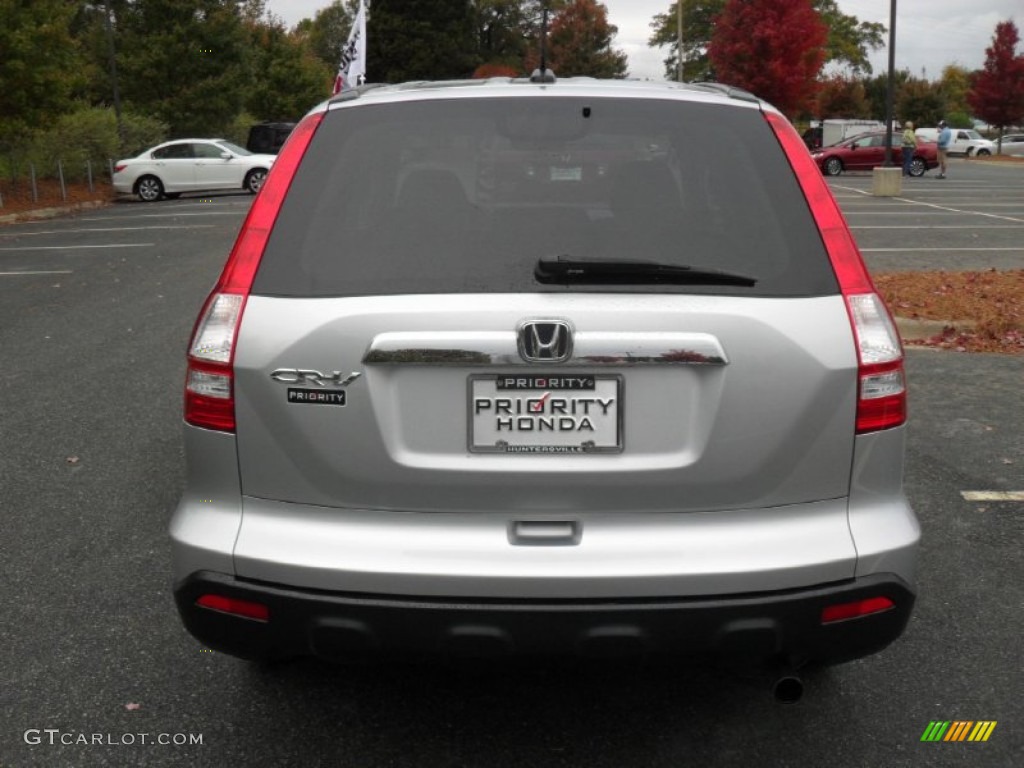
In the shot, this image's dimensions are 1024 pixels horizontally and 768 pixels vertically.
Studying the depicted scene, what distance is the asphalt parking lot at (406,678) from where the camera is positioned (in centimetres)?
304

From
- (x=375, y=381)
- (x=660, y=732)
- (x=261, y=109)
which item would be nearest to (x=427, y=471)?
(x=375, y=381)

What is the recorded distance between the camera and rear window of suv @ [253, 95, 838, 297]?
2.67 m

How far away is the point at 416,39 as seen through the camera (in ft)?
213

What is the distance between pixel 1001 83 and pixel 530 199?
68.5 metres

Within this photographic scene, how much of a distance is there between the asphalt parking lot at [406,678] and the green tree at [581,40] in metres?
80.9

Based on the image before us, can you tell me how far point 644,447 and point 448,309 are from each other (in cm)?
55

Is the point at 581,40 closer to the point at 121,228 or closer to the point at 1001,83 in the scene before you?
the point at 1001,83

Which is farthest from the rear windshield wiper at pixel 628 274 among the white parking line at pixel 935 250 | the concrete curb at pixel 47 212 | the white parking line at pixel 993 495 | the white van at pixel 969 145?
the white van at pixel 969 145

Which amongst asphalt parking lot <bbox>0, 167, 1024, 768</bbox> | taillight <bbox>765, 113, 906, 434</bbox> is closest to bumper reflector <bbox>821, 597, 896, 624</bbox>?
taillight <bbox>765, 113, 906, 434</bbox>

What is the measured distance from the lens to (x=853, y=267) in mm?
2730

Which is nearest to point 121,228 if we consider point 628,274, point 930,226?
point 930,226

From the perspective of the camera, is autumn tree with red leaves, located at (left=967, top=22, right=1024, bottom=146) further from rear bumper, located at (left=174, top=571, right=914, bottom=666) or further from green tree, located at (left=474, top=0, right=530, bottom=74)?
rear bumper, located at (left=174, top=571, right=914, bottom=666)

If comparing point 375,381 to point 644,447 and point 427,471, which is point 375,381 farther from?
point 644,447

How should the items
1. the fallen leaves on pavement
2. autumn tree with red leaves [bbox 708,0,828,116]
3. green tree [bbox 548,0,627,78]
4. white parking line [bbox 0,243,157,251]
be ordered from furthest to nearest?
green tree [bbox 548,0,627,78]
autumn tree with red leaves [bbox 708,0,828,116]
white parking line [bbox 0,243,157,251]
the fallen leaves on pavement
